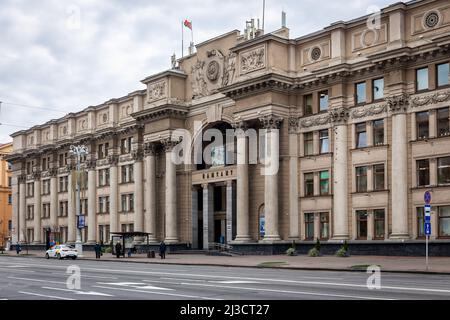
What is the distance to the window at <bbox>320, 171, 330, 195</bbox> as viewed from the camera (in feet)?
166

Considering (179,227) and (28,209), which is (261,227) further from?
(28,209)

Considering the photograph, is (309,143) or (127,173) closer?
(309,143)

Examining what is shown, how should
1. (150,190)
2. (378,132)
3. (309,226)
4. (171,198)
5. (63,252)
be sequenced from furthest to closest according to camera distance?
(150,190)
(171,198)
(63,252)
(309,226)
(378,132)

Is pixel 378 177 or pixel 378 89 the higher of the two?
pixel 378 89

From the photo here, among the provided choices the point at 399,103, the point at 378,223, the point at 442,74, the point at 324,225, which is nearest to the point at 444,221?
the point at 378,223

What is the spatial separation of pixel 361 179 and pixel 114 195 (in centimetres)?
3489

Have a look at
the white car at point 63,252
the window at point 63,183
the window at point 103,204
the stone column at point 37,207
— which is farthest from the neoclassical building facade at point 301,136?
the stone column at point 37,207

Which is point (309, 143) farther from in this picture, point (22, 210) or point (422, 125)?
point (22, 210)

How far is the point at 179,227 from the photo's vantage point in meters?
64.0

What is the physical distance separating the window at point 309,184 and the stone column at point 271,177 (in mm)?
2532

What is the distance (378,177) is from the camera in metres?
47.2

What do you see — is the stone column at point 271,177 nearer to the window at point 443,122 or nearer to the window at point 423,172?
the window at point 423,172

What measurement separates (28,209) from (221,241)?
143ft
